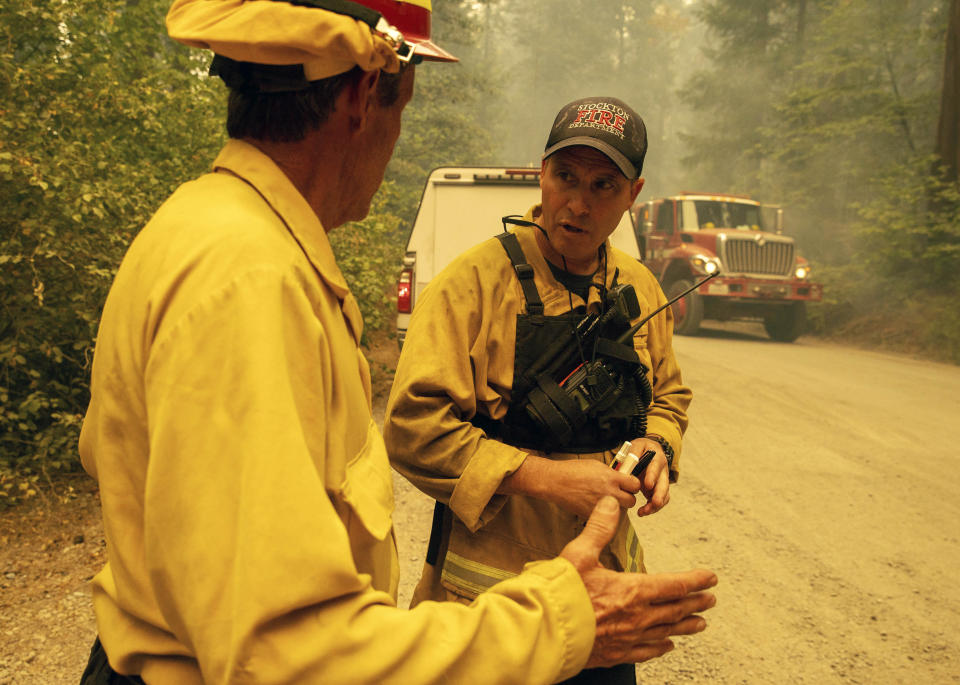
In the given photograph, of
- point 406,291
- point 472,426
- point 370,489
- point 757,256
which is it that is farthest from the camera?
point 757,256

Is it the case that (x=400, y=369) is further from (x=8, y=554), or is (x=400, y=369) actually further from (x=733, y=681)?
(x=8, y=554)

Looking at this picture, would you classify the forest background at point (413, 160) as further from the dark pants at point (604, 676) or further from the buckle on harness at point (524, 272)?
the dark pants at point (604, 676)

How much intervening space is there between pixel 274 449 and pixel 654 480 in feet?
4.67

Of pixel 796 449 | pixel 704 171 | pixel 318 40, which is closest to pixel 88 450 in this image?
pixel 318 40

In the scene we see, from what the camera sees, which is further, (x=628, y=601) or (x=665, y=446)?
(x=665, y=446)

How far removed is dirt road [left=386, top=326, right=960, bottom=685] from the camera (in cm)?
380

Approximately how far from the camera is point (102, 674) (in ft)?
Result: 4.10

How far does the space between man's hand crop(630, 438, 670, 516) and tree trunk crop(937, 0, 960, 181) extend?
55.3ft

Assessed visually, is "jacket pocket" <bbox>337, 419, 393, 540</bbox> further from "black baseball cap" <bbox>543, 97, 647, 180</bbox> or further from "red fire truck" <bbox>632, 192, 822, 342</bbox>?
"red fire truck" <bbox>632, 192, 822, 342</bbox>

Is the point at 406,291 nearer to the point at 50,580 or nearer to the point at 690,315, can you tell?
the point at 50,580

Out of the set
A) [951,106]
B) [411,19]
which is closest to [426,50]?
[411,19]

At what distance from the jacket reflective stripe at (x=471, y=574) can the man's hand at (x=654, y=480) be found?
0.43 metres

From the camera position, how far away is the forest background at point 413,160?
497cm

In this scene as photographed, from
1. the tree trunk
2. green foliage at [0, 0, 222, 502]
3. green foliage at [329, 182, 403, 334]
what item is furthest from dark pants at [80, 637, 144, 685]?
the tree trunk
